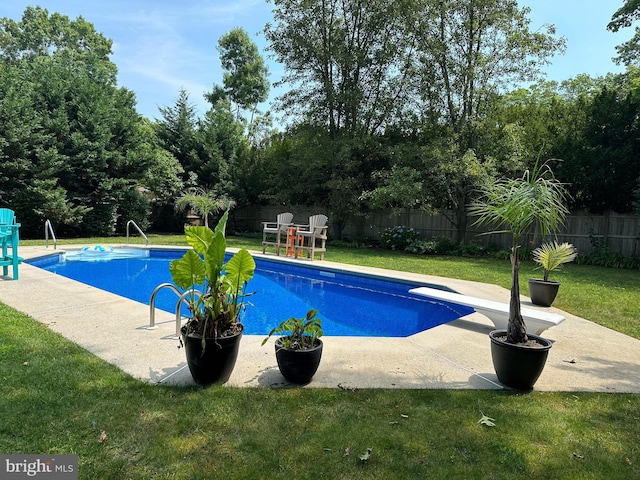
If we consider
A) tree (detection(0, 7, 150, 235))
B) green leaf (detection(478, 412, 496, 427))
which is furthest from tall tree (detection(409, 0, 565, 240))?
tree (detection(0, 7, 150, 235))

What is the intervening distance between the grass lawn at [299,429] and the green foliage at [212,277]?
0.44m

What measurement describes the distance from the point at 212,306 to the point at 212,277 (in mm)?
202

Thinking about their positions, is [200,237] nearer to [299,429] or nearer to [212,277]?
[212,277]

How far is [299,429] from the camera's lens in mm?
2150

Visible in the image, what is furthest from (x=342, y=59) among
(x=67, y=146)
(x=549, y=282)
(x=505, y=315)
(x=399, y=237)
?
(x=505, y=315)

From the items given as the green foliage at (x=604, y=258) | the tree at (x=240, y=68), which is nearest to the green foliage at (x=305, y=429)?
the green foliage at (x=604, y=258)

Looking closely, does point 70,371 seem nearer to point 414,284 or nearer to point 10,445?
point 10,445

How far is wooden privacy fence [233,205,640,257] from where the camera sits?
425 inches

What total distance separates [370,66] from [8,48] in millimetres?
31099

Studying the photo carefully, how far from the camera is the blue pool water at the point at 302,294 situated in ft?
18.1

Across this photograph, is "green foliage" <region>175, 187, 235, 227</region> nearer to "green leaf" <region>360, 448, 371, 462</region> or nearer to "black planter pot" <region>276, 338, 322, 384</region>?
"black planter pot" <region>276, 338, 322, 384</region>

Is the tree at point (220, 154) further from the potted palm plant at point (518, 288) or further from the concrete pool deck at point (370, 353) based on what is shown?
the potted palm plant at point (518, 288)

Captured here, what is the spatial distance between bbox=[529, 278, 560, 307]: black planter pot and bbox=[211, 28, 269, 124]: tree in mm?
25779

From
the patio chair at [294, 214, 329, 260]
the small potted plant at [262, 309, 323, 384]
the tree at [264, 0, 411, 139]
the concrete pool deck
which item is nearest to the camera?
the small potted plant at [262, 309, 323, 384]
